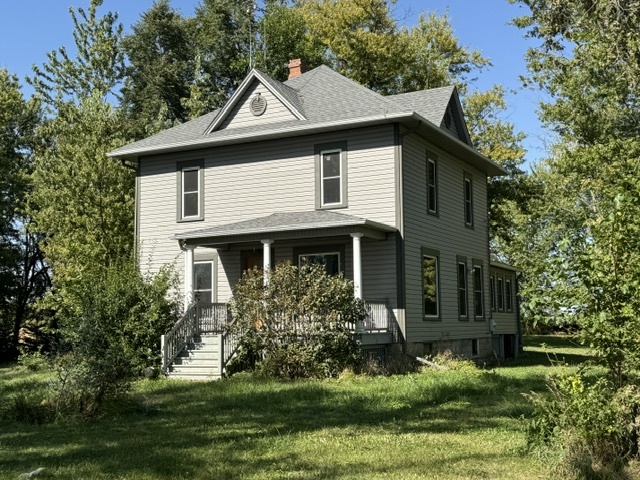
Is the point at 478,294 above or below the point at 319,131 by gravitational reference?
below

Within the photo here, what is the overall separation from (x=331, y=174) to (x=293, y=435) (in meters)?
10.8

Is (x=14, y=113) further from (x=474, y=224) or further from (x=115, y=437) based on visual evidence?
(x=115, y=437)

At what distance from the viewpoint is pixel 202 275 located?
20047 mm

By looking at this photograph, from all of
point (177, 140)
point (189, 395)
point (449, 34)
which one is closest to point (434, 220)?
point (177, 140)

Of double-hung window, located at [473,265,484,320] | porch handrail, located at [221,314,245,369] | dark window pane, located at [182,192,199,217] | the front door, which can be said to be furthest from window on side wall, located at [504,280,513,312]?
porch handrail, located at [221,314,245,369]

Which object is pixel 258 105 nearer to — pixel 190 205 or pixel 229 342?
pixel 190 205

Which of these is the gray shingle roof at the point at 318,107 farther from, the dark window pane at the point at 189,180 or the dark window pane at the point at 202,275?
the dark window pane at the point at 202,275

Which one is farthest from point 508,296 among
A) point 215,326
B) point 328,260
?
point 215,326

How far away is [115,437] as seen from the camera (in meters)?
8.81

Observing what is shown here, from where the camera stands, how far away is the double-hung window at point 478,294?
22891 millimetres

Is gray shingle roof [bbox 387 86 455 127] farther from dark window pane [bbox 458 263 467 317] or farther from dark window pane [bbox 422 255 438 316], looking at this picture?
dark window pane [bbox 458 263 467 317]

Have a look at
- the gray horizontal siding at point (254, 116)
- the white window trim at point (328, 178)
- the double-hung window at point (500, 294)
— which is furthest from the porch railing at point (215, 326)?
the double-hung window at point (500, 294)

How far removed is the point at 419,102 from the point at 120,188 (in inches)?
405

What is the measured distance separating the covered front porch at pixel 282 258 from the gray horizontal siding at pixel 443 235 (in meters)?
0.79
